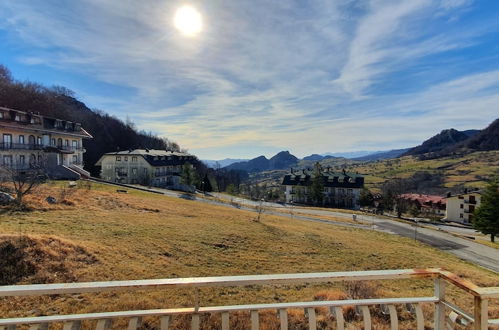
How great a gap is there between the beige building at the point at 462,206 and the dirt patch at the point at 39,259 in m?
84.5

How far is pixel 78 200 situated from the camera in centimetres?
2014

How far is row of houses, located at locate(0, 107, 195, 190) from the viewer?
111ft

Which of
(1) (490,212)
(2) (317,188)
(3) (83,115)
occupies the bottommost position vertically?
(1) (490,212)

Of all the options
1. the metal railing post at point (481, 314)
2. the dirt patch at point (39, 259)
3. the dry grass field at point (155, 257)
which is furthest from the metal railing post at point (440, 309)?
the dirt patch at point (39, 259)

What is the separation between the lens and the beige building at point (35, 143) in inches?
1318

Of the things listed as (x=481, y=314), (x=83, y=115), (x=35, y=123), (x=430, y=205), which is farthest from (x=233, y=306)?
(x=83, y=115)

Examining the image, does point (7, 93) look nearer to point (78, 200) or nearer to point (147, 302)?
point (78, 200)

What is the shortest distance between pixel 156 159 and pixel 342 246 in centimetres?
5157

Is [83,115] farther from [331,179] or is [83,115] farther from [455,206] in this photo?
[455,206]

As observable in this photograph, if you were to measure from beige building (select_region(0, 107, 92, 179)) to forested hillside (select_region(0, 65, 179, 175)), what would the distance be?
30.7 meters

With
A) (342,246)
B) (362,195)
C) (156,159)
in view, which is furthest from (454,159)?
(342,246)

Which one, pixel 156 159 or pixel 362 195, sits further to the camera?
pixel 362 195

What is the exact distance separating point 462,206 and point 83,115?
12266 centimetres

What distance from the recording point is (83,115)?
10231cm
